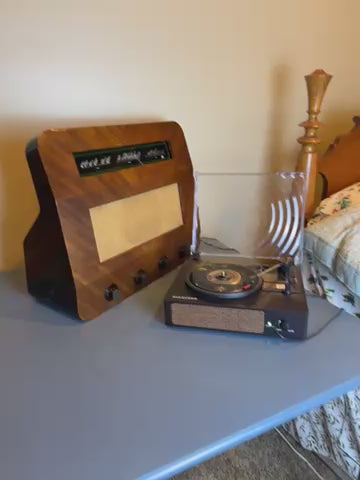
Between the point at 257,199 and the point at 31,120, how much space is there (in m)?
0.65

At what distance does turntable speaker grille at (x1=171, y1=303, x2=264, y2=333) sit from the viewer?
0.78 m

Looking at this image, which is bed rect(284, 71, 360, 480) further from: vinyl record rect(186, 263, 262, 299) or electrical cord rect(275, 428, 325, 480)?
vinyl record rect(186, 263, 262, 299)

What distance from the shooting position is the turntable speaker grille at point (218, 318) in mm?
777

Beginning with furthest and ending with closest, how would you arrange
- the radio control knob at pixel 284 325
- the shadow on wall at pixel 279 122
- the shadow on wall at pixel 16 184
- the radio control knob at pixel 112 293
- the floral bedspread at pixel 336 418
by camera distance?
the shadow on wall at pixel 279 122
the floral bedspread at pixel 336 418
the shadow on wall at pixel 16 184
the radio control knob at pixel 112 293
the radio control knob at pixel 284 325

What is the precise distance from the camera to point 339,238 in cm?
106

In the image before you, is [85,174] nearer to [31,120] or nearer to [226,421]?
[31,120]

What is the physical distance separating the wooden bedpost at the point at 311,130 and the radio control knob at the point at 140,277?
1.81 feet

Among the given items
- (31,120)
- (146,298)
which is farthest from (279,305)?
(31,120)

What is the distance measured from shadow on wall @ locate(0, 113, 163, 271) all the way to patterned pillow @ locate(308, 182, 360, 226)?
2.14 ft

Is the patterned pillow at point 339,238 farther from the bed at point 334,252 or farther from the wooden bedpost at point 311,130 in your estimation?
the wooden bedpost at point 311,130

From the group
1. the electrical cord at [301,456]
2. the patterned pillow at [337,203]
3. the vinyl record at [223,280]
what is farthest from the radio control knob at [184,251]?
the electrical cord at [301,456]

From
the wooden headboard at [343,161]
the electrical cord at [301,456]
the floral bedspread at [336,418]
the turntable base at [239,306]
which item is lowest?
the electrical cord at [301,456]

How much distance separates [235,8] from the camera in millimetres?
1218

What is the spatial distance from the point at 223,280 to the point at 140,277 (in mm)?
210
